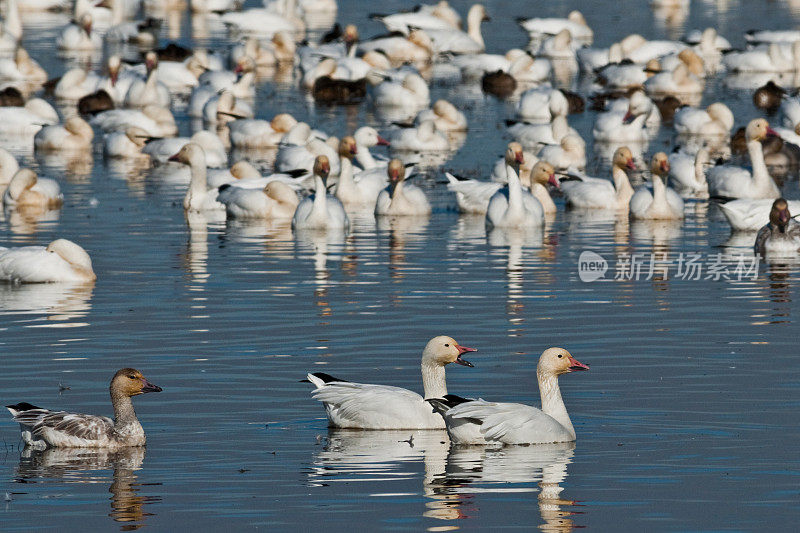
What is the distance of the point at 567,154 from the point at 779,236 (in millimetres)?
8421

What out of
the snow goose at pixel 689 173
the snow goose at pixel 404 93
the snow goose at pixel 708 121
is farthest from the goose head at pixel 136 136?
the snow goose at pixel 708 121

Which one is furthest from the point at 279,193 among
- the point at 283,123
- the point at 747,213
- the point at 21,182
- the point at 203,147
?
the point at 283,123

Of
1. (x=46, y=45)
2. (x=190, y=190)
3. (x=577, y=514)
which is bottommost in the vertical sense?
(x=577, y=514)

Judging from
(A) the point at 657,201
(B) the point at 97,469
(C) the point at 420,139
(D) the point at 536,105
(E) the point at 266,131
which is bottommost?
(B) the point at 97,469

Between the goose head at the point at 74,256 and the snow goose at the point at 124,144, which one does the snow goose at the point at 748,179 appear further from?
the snow goose at the point at 124,144

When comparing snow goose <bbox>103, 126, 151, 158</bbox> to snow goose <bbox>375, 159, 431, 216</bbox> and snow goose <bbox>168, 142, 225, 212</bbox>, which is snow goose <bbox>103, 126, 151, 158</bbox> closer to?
snow goose <bbox>168, 142, 225, 212</bbox>

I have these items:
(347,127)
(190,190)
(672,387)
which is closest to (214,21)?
(347,127)

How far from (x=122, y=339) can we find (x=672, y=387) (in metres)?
5.05

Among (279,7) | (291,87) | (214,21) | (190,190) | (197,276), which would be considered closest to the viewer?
(197,276)

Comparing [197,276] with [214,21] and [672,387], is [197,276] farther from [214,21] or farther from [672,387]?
[214,21]

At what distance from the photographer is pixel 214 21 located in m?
61.9

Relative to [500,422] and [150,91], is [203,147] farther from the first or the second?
[500,422]

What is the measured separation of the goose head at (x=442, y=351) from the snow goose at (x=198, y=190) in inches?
490

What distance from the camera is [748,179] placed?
25344 millimetres
